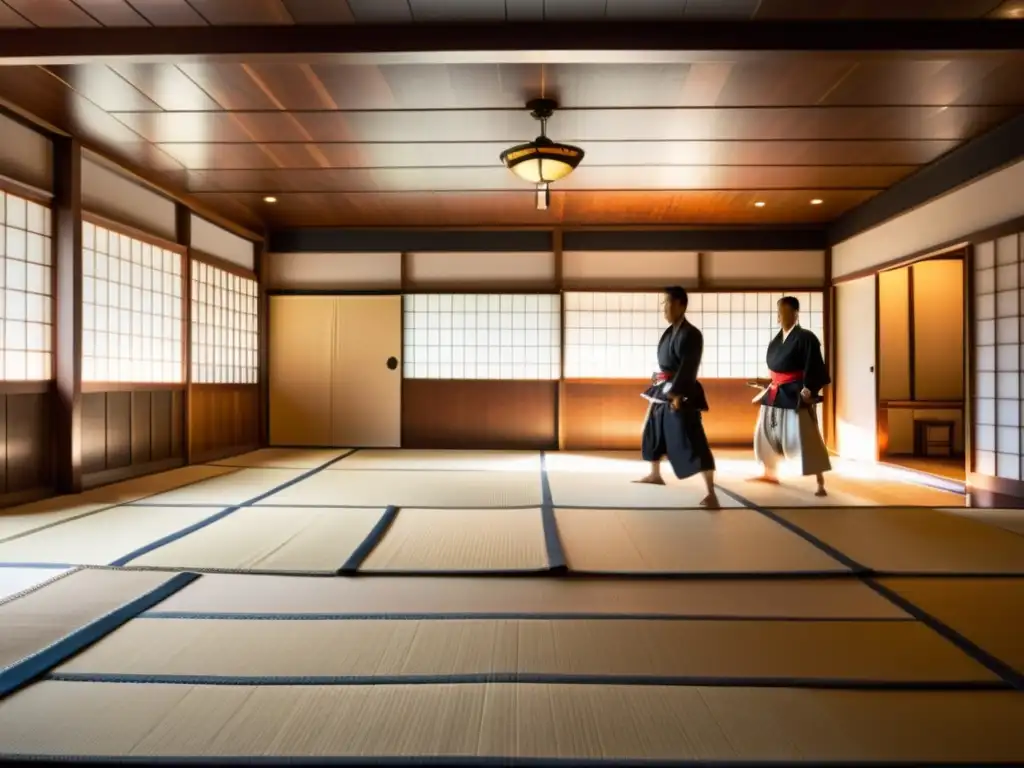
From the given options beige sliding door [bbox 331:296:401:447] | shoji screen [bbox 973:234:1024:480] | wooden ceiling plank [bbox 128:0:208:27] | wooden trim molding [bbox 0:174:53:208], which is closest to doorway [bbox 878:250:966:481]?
shoji screen [bbox 973:234:1024:480]

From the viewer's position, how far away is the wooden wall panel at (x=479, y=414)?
6.66m

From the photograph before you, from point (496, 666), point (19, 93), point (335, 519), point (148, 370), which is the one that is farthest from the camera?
point (148, 370)

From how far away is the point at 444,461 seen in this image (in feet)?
18.3

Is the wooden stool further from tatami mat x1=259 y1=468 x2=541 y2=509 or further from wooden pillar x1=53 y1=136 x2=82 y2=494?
wooden pillar x1=53 y1=136 x2=82 y2=494

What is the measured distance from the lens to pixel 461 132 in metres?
4.07

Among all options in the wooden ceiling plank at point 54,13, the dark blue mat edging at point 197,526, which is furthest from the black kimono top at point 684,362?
the wooden ceiling plank at point 54,13

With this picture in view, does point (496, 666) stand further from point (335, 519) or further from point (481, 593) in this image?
point (335, 519)

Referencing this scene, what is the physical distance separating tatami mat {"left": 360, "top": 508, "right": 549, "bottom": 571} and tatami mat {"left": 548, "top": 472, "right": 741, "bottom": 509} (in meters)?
0.51

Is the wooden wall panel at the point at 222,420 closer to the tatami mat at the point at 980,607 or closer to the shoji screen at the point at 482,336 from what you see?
the shoji screen at the point at 482,336

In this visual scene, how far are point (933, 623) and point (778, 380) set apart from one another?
2.44 m

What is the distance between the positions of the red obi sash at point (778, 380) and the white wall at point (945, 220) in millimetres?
1569

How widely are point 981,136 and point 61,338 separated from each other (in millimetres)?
5883

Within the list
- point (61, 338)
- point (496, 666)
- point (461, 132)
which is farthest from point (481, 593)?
point (61, 338)

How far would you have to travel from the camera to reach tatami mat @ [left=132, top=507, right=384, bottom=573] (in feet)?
7.94
